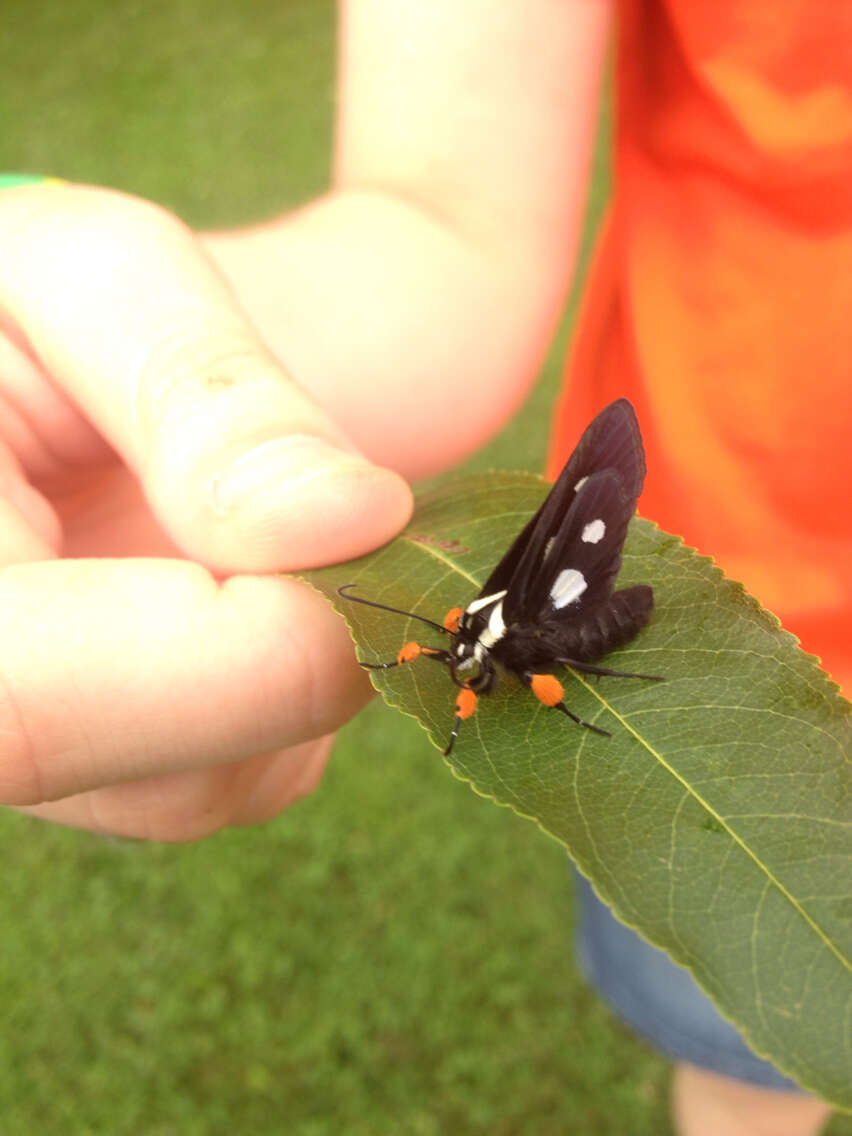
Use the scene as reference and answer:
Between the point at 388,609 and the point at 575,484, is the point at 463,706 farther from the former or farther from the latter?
the point at 575,484

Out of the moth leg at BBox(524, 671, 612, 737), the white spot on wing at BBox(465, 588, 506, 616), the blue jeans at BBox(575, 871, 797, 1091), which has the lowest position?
the blue jeans at BBox(575, 871, 797, 1091)

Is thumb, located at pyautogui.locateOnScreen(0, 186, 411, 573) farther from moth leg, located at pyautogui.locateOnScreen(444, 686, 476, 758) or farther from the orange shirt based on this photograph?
the orange shirt

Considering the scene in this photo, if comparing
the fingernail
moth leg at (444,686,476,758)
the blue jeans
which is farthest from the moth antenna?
the blue jeans

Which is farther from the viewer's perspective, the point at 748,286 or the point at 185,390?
the point at 748,286

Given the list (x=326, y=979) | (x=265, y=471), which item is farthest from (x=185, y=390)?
(x=326, y=979)

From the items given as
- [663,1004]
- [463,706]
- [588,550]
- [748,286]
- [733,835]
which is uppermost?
[748,286]

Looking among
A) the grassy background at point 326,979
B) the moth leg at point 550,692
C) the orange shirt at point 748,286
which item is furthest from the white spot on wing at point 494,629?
the grassy background at point 326,979
